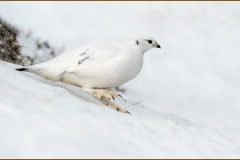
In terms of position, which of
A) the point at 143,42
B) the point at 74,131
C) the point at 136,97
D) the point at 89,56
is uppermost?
the point at 136,97

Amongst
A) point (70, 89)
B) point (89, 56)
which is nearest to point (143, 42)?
point (89, 56)

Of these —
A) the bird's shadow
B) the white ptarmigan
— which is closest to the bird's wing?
the white ptarmigan

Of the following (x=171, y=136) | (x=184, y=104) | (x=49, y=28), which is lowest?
(x=171, y=136)

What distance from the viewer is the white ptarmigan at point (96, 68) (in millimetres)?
4691

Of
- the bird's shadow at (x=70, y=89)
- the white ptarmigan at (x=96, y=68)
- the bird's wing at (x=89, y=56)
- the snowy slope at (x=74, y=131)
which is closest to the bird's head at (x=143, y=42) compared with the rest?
the white ptarmigan at (x=96, y=68)

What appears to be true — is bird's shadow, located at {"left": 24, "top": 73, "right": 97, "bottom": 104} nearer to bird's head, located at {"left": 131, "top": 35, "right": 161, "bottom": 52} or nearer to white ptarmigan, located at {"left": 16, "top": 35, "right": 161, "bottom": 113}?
white ptarmigan, located at {"left": 16, "top": 35, "right": 161, "bottom": 113}

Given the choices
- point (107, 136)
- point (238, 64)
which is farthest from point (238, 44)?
point (107, 136)

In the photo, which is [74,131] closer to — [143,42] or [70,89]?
[70,89]

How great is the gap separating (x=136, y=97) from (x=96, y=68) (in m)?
4.53

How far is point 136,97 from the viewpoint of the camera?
917 centimetres

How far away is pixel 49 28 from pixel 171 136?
8.48 metres

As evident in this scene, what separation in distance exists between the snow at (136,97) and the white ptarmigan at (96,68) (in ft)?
0.36

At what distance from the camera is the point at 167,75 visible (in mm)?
11070

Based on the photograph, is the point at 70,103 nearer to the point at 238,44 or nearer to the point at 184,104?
the point at 184,104
